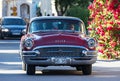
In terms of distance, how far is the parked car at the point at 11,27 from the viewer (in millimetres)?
42094

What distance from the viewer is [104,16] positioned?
24.4 m

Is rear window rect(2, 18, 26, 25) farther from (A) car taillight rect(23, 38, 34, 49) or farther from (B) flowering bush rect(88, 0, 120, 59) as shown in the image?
(A) car taillight rect(23, 38, 34, 49)

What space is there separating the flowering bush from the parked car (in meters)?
17.0

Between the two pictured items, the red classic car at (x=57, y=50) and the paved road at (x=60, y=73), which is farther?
the red classic car at (x=57, y=50)

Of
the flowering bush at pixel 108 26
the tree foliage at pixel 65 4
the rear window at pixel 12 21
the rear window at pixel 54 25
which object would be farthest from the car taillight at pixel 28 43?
the tree foliage at pixel 65 4

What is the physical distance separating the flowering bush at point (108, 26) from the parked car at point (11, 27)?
1703cm

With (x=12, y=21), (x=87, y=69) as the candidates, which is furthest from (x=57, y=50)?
(x=12, y=21)

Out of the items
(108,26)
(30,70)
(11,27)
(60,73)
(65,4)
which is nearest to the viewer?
(30,70)

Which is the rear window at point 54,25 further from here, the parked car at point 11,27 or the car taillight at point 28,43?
the parked car at point 11,27

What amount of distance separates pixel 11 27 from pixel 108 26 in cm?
1925

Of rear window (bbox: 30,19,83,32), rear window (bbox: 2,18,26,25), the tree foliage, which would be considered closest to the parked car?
rear window (bbox: 2,18,26,25)

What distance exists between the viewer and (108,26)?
23719 millimetres

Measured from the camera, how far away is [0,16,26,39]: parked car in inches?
1657

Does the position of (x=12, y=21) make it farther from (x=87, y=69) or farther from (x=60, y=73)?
(x=87, y=69)
